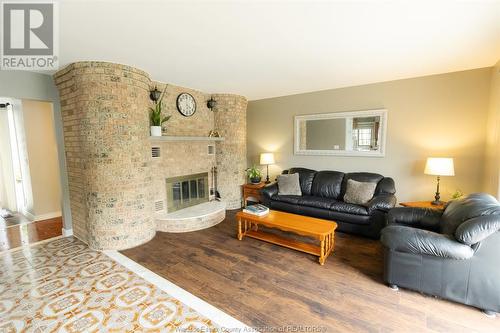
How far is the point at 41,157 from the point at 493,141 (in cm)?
760

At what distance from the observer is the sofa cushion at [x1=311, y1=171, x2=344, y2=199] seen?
14.1ft

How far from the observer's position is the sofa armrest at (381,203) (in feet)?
11.1

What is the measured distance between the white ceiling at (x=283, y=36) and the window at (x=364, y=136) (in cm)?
102

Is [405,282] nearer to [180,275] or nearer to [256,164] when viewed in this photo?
[180,275]

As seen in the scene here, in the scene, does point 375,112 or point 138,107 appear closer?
point 138,107

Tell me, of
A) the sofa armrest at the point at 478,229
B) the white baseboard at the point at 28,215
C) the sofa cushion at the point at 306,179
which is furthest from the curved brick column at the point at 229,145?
the sofa armrest at the point at 478,229

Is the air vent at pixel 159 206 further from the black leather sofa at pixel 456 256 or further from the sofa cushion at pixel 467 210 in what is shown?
the sofa cushion at pixel 467 210

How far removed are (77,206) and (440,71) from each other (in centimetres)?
591

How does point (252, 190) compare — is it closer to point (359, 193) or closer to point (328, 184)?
Result: point (328, 184)

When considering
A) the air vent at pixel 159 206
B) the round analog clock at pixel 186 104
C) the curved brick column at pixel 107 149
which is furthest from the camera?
the round analog clock at pixel 186 104

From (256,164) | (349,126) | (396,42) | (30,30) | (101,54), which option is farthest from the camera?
(256,164)

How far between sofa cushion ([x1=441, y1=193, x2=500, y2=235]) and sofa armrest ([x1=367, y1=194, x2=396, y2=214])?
84 centimetres

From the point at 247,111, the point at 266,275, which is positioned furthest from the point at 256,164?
the point at 266,275

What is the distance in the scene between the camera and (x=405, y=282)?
2254mm
